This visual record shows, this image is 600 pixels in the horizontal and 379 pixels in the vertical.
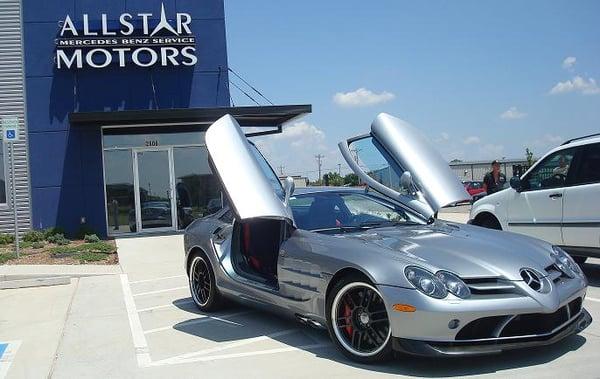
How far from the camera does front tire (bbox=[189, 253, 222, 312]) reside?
6.70m

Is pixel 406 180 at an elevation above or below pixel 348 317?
above

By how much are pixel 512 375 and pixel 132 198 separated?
13865 mm

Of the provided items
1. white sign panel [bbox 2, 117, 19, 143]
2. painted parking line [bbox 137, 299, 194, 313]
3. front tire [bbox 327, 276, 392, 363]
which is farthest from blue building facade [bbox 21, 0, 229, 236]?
front tire [bbox 327, 276, 392, 363]

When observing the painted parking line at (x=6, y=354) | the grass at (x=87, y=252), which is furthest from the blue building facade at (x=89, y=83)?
the painted parking line at (x=6, y=354)

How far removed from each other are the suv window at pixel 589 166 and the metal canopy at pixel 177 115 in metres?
8.87

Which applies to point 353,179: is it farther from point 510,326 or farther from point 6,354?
point 6,354

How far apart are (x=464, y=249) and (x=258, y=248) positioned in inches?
89.0

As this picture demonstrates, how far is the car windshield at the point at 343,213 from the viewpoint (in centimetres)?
564

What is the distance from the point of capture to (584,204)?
7422mm

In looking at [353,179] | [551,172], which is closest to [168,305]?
[353,179]

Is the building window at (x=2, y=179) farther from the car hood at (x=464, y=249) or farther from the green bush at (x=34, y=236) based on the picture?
the car hood at (x=464, y=249)

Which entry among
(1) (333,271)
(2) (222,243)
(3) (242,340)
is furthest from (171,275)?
(1) (333,271)

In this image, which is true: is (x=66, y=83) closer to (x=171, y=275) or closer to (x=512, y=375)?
(x=171, y=275)

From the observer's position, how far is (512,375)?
4.20 metres
